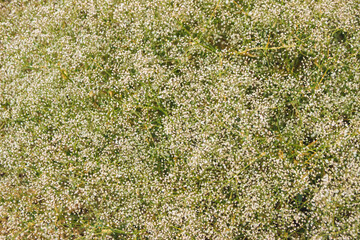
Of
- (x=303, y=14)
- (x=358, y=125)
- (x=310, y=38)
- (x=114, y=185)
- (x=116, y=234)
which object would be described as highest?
(x=303, y=14)

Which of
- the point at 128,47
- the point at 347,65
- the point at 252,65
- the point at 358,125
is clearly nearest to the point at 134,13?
the point at 128,47

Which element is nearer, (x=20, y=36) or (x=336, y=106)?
(x=336, y=106)

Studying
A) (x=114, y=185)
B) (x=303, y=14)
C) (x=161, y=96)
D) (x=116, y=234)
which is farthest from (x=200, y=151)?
(x=303, y=14)

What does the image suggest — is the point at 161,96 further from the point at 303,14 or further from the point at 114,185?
the point at 303,14

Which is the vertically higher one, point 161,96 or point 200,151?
point 161,96

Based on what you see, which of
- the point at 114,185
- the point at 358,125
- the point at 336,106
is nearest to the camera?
the point at 358,125

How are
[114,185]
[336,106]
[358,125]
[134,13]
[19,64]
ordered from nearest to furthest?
1. [358,125]
2. [336,106]
3. [114,185]
4. [134,13]
5. [19,64]

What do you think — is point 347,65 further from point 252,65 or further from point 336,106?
A: point 252,65
